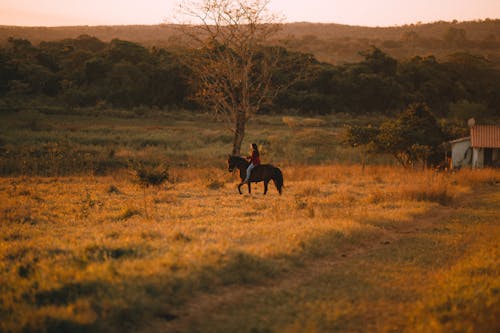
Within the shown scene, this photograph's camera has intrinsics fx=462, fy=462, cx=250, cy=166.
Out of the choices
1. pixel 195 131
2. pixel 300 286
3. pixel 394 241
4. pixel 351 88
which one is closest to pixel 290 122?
pixel 195 131

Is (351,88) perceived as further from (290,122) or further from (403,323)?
(403,323)

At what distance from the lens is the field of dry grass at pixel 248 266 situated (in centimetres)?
667

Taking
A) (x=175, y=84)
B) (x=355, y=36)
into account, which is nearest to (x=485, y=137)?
A: (x=175, y=84)

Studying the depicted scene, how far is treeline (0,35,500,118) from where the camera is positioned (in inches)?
2499

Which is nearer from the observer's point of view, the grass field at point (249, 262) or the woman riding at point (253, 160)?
the grass field at point (249, 262)

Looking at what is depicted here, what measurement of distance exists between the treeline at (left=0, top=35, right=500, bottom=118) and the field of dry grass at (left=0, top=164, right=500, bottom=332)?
155ft

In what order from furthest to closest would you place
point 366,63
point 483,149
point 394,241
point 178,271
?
point 366,63 < point 483,149 < point 394,241 < point 178,271

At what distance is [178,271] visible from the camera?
7914mm

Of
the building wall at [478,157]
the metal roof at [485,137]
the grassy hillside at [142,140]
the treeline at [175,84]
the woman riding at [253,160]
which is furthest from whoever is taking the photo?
the treeline at [175,84]

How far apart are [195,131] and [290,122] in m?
10.8

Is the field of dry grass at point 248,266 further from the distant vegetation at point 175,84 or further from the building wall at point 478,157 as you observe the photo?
the distant vegetation at point 175,84

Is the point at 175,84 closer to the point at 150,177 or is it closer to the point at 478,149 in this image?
the point at 478,149

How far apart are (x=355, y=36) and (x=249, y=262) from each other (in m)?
184

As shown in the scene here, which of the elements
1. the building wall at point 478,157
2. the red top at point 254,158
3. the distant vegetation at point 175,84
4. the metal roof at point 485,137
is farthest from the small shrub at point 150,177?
the distant vegetation at point 175,84
